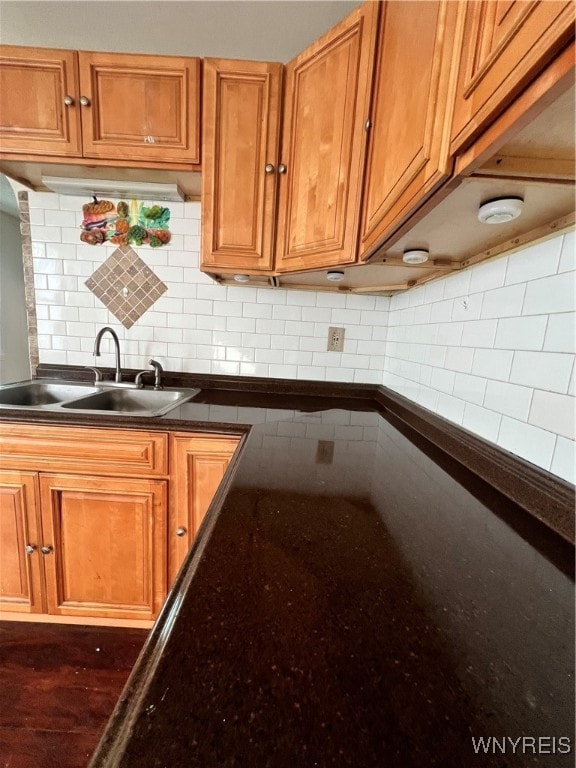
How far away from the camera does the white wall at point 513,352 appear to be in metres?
0.57

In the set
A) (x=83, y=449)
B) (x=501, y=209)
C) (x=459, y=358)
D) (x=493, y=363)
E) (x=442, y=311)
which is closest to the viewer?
(x=501, y=209)

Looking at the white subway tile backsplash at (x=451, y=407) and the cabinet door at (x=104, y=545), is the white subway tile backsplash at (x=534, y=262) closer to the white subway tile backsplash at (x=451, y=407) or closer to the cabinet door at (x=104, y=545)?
the white subway tile backsplash at (x=451, y=407)

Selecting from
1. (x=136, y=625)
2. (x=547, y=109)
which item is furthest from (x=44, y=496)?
(x=547, y=109)

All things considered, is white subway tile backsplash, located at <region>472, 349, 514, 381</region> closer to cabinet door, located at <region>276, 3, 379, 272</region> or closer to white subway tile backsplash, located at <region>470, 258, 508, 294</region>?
white subway tile backsplash, located at <region>470, 258, 508, 294</region>

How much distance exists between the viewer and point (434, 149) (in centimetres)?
50

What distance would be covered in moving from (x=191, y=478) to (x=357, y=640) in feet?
3.09

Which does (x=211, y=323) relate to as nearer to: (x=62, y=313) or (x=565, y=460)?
(x=62, y=313)

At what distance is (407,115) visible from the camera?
653 mm

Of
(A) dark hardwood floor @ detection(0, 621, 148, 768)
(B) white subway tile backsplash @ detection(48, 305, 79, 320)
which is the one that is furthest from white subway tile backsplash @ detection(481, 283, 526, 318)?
(B) white subway tile backsplash @ detection(48, 305, 79, 320)

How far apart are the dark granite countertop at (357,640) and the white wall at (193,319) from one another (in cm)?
107

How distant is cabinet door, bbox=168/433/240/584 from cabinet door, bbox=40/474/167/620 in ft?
A: 0.15

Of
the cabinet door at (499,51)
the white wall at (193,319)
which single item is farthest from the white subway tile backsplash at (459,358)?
the white wall at (193,319)

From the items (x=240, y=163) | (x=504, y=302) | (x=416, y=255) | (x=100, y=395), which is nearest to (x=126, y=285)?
(x=100, y=395)

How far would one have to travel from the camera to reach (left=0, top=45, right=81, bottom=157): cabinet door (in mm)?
1175
